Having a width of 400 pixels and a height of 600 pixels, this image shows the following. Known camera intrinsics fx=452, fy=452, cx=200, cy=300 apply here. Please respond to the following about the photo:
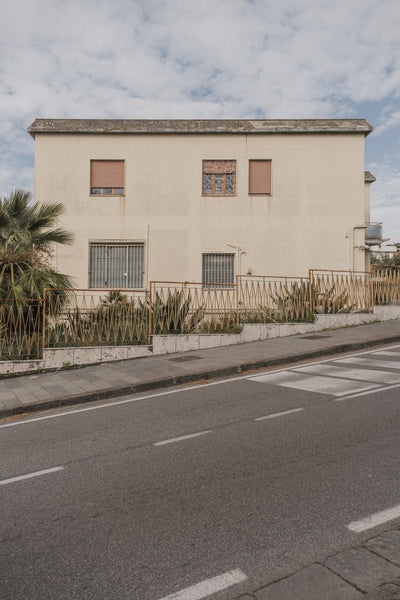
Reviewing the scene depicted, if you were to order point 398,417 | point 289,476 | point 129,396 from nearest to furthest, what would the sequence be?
1. point 289,476
2. point 398,417
3. point 129,396

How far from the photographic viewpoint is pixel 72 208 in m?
17.4

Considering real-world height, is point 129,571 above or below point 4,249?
below

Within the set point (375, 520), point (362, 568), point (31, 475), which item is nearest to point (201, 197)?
point (31, 475)

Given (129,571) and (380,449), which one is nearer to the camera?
(129,571)

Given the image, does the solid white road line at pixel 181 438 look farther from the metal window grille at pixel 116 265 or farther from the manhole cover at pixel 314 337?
the metal window grille at pixel 116 265

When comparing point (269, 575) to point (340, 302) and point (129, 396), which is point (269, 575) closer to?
point (129, 396)

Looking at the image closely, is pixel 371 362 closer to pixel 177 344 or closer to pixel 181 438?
pixel 177 344

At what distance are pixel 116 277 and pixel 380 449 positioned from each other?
14.4 m

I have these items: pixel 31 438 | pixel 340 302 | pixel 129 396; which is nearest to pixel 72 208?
pixel 340 302

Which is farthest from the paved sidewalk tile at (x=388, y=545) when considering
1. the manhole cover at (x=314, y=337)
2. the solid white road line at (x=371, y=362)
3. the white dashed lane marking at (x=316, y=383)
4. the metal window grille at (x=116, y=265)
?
the metal window grille at (x=116, y=265)

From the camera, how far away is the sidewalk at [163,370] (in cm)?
727

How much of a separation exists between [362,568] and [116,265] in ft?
51.9

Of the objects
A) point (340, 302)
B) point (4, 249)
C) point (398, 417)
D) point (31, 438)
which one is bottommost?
point (31, 438)

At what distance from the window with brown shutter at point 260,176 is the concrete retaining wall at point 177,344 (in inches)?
262
